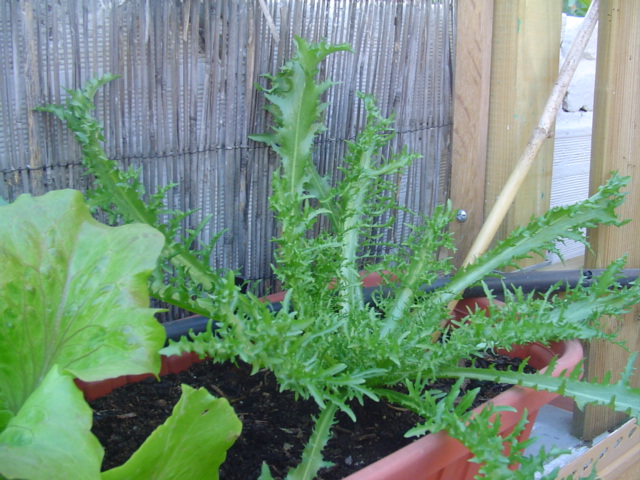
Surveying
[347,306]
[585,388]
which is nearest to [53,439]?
[347,306]

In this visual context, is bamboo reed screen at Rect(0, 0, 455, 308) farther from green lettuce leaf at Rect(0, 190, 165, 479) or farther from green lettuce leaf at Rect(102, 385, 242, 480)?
green lettuce leaf at Rect(102, 385, 242, 480)

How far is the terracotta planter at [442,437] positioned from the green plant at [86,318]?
10.1 inches

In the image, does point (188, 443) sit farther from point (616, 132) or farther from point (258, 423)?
point (616, 132)

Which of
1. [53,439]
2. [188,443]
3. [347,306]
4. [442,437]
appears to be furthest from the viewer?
[347,306]

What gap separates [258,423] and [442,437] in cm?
35

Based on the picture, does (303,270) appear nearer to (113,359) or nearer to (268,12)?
(113,359)

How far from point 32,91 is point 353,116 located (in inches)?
30.8

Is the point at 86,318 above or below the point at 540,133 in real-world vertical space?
below

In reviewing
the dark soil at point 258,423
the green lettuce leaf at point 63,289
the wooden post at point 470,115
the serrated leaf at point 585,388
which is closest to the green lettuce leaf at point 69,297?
the green lettuce leaf at point 63,289

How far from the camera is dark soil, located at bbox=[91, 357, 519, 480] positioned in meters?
1.05

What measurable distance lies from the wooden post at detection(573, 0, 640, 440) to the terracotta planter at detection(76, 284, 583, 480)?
0.31 metres

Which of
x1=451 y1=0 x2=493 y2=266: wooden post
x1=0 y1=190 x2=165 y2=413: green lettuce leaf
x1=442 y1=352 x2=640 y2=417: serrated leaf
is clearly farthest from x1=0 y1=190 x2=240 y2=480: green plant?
x1=451 y1=0 x2=493 y2=266: wooden post

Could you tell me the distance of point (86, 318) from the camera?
0.82 m

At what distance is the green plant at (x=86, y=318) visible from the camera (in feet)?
2.45
